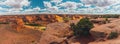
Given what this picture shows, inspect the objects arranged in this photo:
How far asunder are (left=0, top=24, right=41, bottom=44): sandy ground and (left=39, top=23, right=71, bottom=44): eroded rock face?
3371 mm

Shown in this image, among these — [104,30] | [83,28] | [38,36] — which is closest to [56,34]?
[83,28]

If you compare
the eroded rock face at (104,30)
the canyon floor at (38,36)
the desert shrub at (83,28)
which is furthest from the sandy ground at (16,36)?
the eroded rock face at (104,30)

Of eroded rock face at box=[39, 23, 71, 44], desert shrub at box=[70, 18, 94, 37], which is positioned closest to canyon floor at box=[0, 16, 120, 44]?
eroded rock face at box=[39, 23, 71, 44]

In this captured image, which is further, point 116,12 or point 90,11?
point 90,11

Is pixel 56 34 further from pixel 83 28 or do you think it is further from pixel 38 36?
pixel 38 36

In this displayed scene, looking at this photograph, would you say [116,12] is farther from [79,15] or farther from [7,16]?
[7,16]

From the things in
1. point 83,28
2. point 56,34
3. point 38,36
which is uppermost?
point 83,28

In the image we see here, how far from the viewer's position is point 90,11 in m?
19.1

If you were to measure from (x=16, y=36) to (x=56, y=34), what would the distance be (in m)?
6.09

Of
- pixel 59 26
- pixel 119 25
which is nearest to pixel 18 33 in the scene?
pixel 59 26

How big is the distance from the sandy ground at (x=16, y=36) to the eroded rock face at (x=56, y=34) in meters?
3.37

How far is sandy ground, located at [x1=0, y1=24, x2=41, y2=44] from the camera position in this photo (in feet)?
61.4

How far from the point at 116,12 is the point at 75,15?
3700 millimetres

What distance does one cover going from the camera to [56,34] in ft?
47.6
